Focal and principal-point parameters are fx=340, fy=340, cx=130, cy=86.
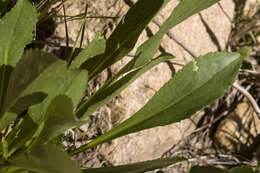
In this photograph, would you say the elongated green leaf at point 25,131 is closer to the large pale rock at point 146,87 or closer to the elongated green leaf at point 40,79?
the elongated green leaf at point 40,79

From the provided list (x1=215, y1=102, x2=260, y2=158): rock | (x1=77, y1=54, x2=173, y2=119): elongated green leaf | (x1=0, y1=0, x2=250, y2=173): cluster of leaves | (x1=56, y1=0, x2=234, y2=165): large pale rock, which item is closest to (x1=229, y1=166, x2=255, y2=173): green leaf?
(x1=0, y1=0, x2=250, y2=173): cluster of leaves

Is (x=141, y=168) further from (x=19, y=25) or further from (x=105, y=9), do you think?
(x=105, y=9)

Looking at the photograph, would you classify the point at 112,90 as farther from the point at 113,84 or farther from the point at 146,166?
the point at 146,166

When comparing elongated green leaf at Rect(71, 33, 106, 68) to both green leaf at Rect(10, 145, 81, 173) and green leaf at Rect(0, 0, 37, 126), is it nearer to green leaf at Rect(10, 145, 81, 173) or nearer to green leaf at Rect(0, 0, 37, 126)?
green leaf at Rect(0, 0, 37, 126)

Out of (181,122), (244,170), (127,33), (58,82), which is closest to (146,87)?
(181,122)

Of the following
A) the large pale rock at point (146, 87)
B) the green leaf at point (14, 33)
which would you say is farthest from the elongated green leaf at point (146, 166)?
the large pale rock at point (146, 87)

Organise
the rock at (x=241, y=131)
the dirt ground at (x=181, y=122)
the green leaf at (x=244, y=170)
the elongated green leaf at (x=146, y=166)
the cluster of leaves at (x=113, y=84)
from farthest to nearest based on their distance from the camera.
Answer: the rock at (x=241, y=131)
the dirt ground at (x=181, y=122)
the green leaf at (x=244, y=170)
the elongated green leaf at (x=146, y=166)
the cluster of leaves at (x=113, y=84)
